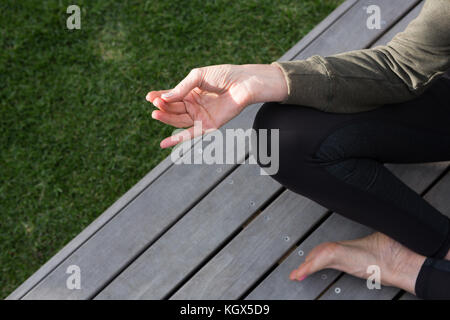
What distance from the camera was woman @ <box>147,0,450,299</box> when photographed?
48.7 inches

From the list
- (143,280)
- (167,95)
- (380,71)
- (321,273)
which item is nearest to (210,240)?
(143,280)

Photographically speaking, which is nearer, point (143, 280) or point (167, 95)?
point (167, 95)

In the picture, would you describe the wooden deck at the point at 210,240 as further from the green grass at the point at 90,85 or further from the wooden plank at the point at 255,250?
the green grass at the point at 90,85

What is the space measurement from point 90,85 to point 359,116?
1.41 m

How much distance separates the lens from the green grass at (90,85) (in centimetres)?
210

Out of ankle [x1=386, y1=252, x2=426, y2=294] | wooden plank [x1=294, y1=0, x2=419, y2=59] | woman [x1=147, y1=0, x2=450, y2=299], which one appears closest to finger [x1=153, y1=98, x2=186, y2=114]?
woman [x1=147, y1=0, x2=450, y2=299]

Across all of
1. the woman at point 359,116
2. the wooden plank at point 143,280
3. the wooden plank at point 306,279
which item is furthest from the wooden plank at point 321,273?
the wooden plank at point 143,280

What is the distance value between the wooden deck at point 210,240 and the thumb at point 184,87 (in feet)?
1.67

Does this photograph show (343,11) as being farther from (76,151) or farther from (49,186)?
(49,186)

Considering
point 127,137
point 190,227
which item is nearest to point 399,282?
point 190,227

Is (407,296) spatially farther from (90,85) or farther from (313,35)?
(90,85)

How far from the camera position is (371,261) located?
153 centimetres

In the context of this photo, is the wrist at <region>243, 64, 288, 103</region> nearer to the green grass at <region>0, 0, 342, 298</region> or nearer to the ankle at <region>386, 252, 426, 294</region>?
the ankle at <region>386, 252, 426, 294</region>

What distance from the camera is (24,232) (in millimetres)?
2088
